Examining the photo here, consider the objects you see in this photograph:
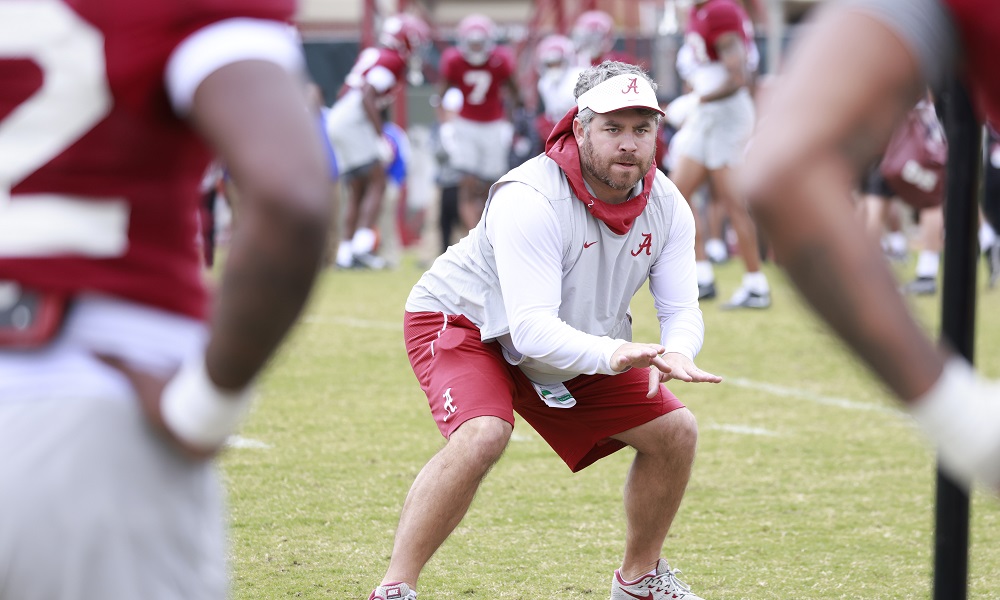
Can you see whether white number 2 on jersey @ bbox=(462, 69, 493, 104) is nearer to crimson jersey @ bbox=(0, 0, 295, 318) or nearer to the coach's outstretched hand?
the coach's outstretched hand

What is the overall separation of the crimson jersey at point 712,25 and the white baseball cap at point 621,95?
18.5 feet

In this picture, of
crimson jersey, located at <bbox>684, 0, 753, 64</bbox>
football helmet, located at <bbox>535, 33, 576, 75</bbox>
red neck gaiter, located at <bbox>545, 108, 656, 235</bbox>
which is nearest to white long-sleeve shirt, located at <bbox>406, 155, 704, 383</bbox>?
red neck gaiter, located at <bbox>545, 108, 656, 235</bbox>

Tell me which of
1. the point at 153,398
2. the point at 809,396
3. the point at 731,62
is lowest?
the point at 809,396

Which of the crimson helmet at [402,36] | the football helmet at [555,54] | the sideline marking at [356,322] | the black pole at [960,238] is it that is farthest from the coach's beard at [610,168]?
the football helmet at [555,54]

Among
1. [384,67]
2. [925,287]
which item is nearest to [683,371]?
[925,287]

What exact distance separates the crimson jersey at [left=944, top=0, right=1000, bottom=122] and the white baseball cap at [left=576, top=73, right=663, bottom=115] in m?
2.05

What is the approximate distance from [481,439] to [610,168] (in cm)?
78

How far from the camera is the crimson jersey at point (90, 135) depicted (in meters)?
1.41

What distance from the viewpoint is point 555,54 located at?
15.0m

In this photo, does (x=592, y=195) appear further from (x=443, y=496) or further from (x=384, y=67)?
(x=384, y=67)

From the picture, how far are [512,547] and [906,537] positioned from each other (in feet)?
4.08

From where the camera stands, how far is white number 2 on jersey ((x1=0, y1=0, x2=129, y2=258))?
1.42 m

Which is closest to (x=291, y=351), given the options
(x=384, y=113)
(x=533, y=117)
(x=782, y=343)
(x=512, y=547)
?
(x=782, y=343)

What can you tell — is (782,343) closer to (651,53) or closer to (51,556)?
(51,556)
